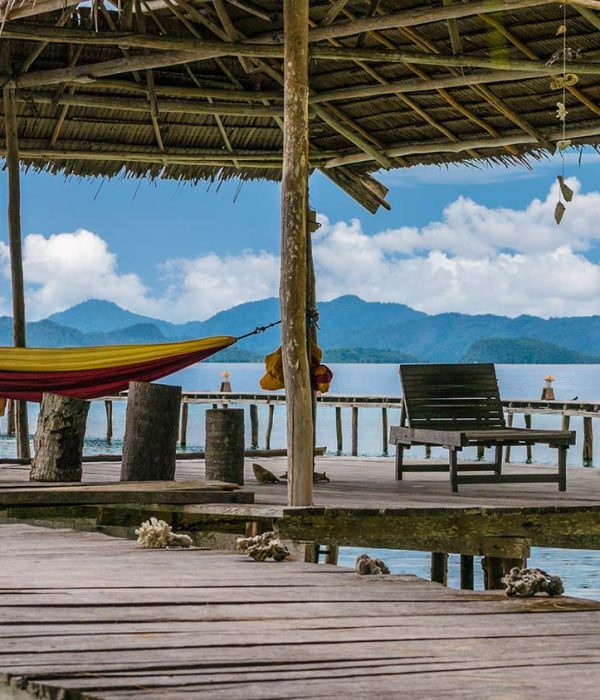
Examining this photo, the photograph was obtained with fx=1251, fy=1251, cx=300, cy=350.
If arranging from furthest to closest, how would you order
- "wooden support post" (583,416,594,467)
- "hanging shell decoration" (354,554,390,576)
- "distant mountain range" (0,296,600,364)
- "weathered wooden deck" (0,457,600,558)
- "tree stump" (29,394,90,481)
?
"distant mountain range" (0,296,600,364) → "wooden support post" (583,416,594,467) → "tree stump" (29,394,90,481) → "weathered wooden deck" (0,457,600,558) → "hanging shell decoration" (354,554,390,576)

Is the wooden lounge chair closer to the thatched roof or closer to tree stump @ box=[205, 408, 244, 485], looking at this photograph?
tree stump @ box=[205, 408, 244, 485]

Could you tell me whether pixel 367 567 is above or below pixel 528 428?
below

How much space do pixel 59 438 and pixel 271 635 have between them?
10.2 feet

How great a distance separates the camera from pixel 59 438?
556cm

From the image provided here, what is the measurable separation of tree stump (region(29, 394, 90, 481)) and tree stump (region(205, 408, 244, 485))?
0.68 meters

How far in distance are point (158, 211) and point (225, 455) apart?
13265 centimetres

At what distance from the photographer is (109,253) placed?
117 m

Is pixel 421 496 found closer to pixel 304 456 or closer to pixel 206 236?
pixel 304 456

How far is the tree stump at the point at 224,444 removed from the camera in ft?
19.6

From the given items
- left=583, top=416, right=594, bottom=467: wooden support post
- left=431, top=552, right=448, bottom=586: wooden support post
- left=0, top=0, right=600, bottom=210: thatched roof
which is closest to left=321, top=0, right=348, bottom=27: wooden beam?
left=0, top=0, right=600, bottom=210: thatched roof

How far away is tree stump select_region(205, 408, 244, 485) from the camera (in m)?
5.99

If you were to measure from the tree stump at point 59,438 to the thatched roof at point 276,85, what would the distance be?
79.2 inches

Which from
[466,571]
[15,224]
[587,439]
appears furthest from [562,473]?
[587,439]

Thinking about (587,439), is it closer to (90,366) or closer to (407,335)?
(90,366)
